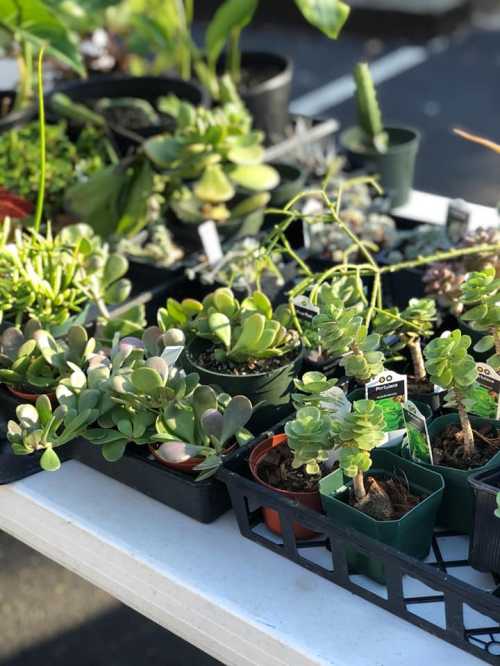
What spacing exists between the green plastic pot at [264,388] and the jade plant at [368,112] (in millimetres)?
755

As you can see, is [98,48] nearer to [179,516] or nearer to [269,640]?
[179,516]

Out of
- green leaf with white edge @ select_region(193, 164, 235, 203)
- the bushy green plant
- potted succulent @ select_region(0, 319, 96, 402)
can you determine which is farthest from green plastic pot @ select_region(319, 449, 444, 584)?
green leaf with white edge @ select_region(193, 164, 235, 203)

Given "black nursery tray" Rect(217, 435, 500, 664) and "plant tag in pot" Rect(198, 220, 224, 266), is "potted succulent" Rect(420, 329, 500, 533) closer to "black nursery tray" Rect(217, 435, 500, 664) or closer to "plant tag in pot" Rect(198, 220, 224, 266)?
"black nursery tray" Rect(217, 435, 500, 664)

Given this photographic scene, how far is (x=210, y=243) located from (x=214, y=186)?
136 millimetres

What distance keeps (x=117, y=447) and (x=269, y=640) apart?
0.89 ft

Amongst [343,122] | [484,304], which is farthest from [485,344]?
[343,122]

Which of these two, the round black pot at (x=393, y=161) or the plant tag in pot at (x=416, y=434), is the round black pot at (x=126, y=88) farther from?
the plant tag in pot at (x=416, y=434)

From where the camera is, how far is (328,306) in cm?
96

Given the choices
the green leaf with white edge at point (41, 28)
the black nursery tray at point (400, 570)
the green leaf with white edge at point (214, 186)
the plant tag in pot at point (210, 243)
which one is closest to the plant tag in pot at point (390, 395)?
the black nursery tray at point (400, 570)

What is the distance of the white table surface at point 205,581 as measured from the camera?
85cm

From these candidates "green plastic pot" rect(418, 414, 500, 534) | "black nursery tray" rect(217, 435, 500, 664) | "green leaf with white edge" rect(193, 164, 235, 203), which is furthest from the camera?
"green leaf with white edge" rect(193, 164, 235, 203)

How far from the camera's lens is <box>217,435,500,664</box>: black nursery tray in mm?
812

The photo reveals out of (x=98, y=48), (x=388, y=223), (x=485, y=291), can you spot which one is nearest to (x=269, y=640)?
(x=485, y=291)

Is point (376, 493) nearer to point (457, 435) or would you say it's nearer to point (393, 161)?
point (457, 435)
